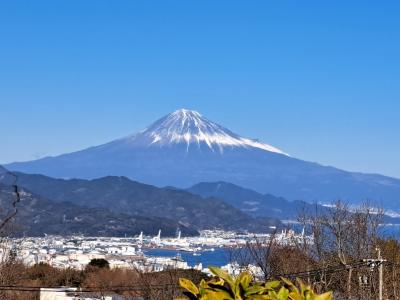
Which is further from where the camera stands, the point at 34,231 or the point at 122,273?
the point at 34,231

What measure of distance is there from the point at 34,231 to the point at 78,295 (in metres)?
153

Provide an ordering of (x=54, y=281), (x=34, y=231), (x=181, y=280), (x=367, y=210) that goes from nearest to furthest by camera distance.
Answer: (x=181, y=280)
(x=367, y=210)
(x=54, y=281)
(x=34, y=231)

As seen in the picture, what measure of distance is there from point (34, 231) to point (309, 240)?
147 meters

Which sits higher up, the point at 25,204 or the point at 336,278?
the point at 25,204

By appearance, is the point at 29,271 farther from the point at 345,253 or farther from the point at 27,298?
the point at 345,253

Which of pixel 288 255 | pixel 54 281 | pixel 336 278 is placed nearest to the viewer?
pixel 336 278

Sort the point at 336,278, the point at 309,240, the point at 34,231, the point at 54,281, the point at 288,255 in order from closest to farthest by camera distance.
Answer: the point at 336,278, the point at 288,255, the point at 309,240, the point at 54,281, the point at 34,231

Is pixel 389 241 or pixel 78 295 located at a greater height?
pixel 389 241

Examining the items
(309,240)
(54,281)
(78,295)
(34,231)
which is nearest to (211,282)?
(78,295)

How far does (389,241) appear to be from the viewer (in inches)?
1503

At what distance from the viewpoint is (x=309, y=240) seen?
4369 cm

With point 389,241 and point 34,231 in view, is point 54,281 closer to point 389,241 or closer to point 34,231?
point 389,241

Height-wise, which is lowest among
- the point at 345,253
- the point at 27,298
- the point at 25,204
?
the point at 27,298

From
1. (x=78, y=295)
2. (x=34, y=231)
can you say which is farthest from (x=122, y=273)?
(x=34, y=231)
